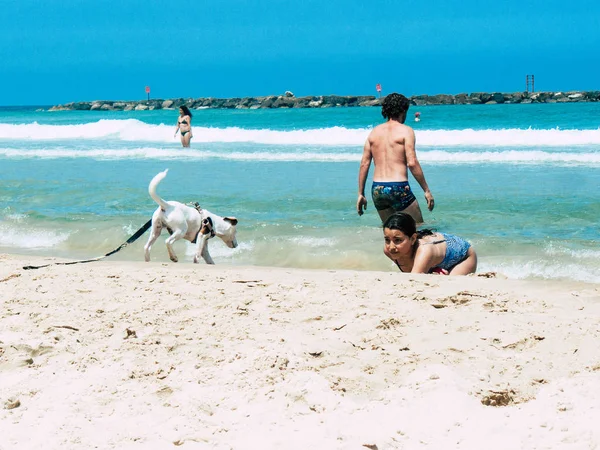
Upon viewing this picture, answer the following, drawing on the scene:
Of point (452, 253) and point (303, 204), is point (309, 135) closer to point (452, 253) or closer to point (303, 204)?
point (303, 204)

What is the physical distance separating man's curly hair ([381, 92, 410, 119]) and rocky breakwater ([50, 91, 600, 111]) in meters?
67.6

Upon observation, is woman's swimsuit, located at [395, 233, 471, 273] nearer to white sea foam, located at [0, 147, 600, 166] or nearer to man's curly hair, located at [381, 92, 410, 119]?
man's curly hair, located at [381, 92, 410, 119]

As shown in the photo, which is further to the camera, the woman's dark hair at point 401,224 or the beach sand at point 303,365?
the woman's dark hair at point 401,224

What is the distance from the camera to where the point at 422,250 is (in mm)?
5320

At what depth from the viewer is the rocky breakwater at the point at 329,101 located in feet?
247

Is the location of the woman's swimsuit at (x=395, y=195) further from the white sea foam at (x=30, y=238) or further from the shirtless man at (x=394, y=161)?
the white sea foam at (x=30, y=238)

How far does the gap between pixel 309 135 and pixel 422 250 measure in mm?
24847

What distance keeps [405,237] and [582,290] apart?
1193 mm

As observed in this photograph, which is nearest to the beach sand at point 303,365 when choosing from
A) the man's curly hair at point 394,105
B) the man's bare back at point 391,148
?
the man's bare back at point 391,148

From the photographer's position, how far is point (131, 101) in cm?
9975

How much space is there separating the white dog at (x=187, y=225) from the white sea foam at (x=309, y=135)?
1746 cm

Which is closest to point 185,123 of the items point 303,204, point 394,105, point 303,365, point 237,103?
point 303,204

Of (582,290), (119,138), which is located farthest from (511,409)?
(119,138)

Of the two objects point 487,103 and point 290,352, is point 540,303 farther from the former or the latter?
point 487,103
